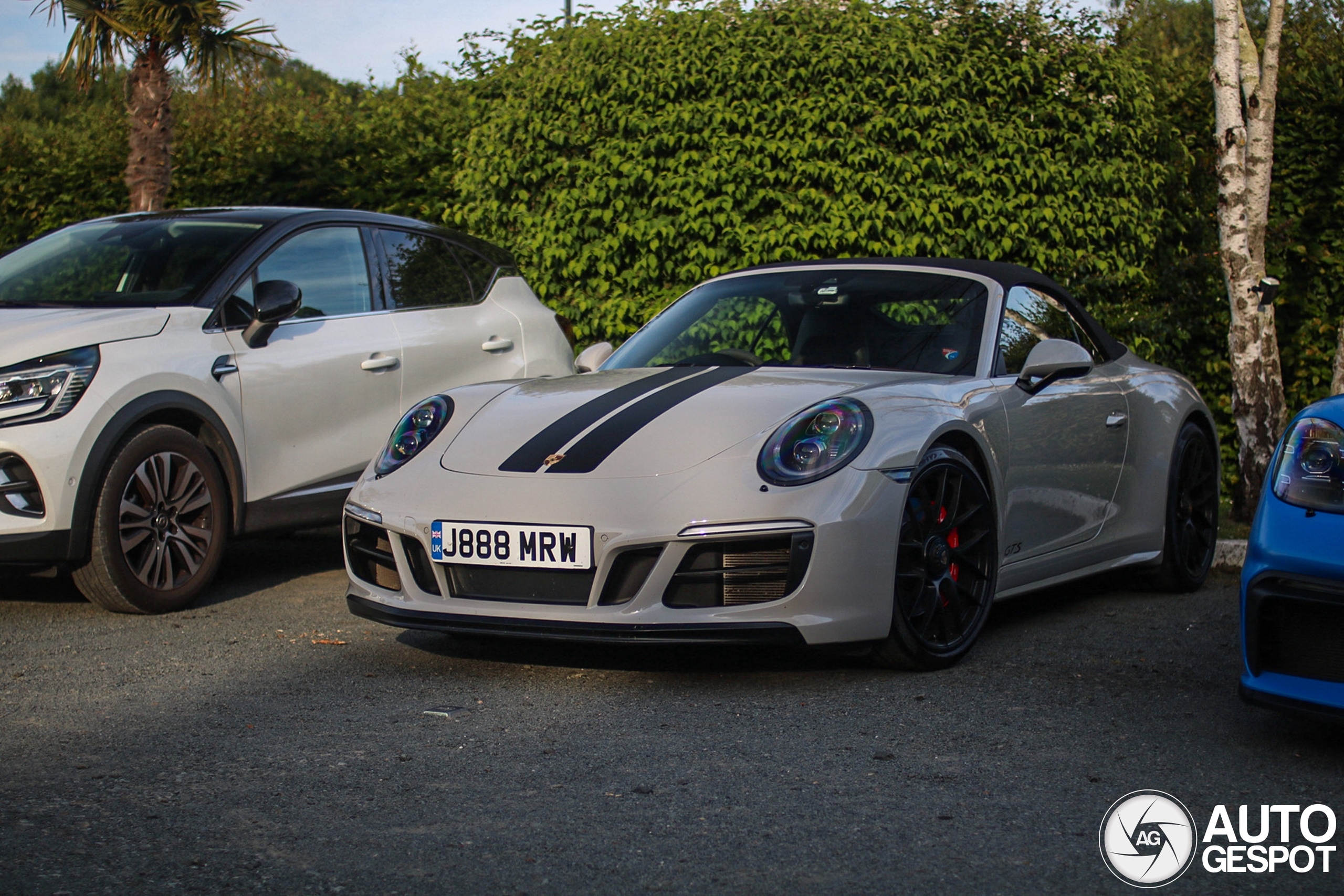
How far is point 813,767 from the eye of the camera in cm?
351

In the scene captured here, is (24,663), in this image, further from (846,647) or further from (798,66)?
(798,66)

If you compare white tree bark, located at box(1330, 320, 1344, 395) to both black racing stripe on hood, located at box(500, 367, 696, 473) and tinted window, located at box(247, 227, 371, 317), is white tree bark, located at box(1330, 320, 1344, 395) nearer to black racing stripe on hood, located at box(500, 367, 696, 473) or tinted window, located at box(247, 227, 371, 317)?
black racing stripe on hood, located at box(500, 367, 696, 473)

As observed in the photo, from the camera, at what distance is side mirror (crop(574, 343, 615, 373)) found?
18.5 ft

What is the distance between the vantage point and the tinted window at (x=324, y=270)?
20.8 ft

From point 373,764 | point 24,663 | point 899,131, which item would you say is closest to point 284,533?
point 24,663

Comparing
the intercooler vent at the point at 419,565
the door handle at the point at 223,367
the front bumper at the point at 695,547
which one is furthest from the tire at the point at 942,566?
the door handle at the point at 223,367

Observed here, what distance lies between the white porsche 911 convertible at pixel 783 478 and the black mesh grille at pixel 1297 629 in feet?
3.56

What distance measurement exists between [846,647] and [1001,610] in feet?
5.26

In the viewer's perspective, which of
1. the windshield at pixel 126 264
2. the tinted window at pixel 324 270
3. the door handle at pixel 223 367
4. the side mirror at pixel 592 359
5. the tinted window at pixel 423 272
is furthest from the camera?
the tinted window at pixel 423 272

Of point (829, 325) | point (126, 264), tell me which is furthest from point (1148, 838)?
point (126, 264)

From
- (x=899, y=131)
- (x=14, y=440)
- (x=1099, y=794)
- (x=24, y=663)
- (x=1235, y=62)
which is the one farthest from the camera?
(x=899, y=131)

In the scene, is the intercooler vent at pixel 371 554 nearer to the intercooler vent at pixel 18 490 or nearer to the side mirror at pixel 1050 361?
the intercooler vent at pixel 18 490

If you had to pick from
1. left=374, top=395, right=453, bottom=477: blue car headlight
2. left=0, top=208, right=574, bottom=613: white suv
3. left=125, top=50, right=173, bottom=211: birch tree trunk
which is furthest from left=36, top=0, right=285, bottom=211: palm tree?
left=374, top=395, right=453, bottom=477: blue car headlight

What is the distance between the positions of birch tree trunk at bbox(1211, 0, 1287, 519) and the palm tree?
7894 mm
